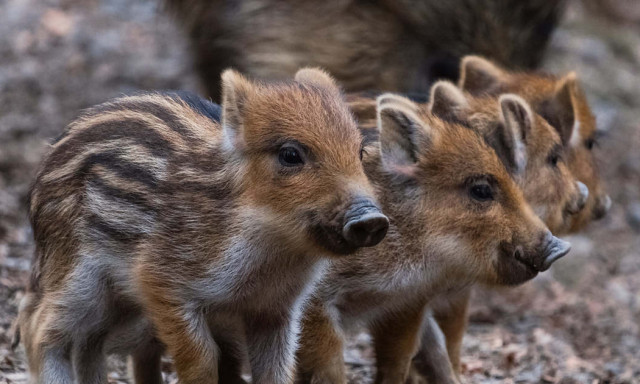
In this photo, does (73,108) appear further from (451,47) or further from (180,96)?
(180,96)

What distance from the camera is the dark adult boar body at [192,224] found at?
4309 mm

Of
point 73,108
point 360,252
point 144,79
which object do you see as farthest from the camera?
point 144,79

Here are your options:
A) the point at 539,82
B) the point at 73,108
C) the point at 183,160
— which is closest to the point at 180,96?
the point at 183,160

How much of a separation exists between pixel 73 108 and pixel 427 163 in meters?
5.48

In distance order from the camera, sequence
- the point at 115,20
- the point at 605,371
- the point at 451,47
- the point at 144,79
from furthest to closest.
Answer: the point at 115,20
the point at 144,79
the point at 451,47
the point at 605,371

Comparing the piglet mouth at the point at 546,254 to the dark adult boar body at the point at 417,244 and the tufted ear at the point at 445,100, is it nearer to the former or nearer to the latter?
the dark adult boar body at the point at 417,244

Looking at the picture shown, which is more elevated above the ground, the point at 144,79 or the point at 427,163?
the point at 427,163

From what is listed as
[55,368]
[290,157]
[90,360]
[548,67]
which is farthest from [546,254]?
[548,67]

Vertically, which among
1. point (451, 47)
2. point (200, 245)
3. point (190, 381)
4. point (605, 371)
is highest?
point (200, 245)

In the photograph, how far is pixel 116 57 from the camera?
36.4ft

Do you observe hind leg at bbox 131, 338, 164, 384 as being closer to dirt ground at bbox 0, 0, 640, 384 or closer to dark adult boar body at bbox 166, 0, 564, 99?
dirt ground at bbox 0, 0, 640, 384

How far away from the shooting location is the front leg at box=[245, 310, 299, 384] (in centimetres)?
462

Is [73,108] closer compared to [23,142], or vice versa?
[23,142]

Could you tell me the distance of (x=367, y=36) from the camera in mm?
8461
